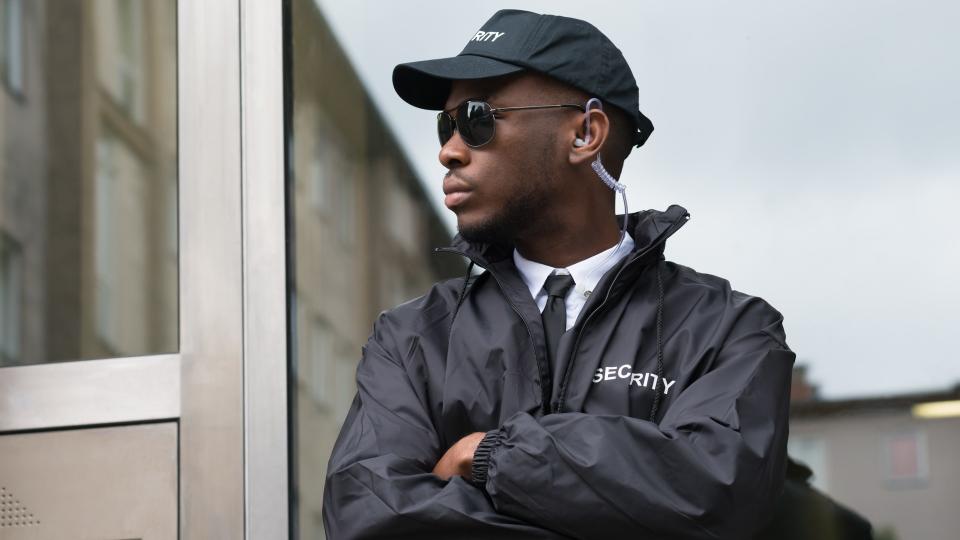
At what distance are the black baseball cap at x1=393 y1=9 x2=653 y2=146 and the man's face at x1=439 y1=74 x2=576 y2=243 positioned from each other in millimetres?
52

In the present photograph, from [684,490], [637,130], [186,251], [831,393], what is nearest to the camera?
[684,490]

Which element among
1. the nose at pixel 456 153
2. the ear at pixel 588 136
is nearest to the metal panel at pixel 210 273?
the nose at pixel 456 153

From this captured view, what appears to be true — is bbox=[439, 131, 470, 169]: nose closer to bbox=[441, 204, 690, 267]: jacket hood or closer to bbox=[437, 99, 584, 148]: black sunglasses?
bbox=[437, 99, 584, 148]: black sunglasses

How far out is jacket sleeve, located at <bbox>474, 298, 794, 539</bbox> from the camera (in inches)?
125

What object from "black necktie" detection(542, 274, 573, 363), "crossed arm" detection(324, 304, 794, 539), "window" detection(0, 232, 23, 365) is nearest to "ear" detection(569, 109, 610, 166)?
"black necktie" detection(542, 274, 573, 363)

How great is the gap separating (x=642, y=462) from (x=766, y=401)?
1.05 ft

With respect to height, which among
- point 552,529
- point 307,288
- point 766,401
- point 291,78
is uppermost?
point 291,78

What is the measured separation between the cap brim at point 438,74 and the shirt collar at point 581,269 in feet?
1.45

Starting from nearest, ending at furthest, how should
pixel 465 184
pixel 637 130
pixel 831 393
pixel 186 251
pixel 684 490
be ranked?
pixel 684 490 < pixel 465 184 < pixel 637 130 < pixel 831 393 < pixel 186 251

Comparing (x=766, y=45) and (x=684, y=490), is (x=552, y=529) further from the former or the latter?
(x=766, y=45)

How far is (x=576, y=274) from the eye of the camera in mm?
3777

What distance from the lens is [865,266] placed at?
4.51 meters

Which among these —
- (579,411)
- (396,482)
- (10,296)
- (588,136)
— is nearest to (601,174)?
(588,136)

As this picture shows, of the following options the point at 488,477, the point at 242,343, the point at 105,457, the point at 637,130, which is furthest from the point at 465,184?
the point at 105,457
